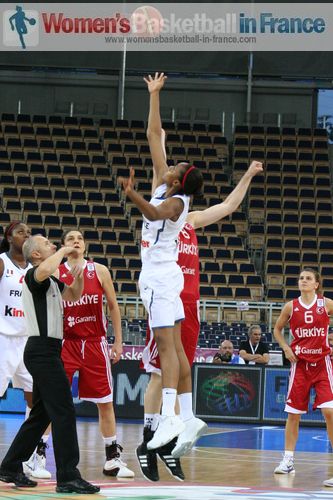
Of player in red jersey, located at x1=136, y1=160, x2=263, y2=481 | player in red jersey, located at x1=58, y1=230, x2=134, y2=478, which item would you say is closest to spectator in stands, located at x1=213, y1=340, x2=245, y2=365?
player in red jersey, located at x1=58, y1=230, x2=134, y2=478

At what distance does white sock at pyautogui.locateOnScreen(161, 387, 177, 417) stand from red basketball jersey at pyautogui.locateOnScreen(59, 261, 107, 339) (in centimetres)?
201

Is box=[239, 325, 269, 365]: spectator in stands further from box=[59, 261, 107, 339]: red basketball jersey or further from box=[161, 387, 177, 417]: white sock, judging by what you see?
box=[161, 387, 177, 417]: white sock

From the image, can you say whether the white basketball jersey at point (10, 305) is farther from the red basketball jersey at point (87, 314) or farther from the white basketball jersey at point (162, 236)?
the white basketball jersey at point (162, 236)

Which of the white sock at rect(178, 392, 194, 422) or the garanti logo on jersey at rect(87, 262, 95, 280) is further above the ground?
the garanti logo on jersey at rect(87, 262, 95, 280)

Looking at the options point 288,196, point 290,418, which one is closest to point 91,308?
point 290,418

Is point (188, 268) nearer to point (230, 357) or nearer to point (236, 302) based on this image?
point (230, 357)

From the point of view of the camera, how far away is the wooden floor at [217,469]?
7.64 metres

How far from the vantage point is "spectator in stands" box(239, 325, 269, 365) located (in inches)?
698

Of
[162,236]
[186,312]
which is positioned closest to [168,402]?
[186,312]

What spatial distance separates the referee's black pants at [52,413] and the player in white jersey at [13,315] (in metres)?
1.34

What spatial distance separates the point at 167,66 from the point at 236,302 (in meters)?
12.5

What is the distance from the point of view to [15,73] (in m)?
34.3

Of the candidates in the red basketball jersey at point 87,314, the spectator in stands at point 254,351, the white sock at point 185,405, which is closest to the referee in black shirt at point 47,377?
the white sock at point 185,405

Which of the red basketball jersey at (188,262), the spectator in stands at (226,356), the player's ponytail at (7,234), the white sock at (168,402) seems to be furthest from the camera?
the spectator in stands at (226,356)
